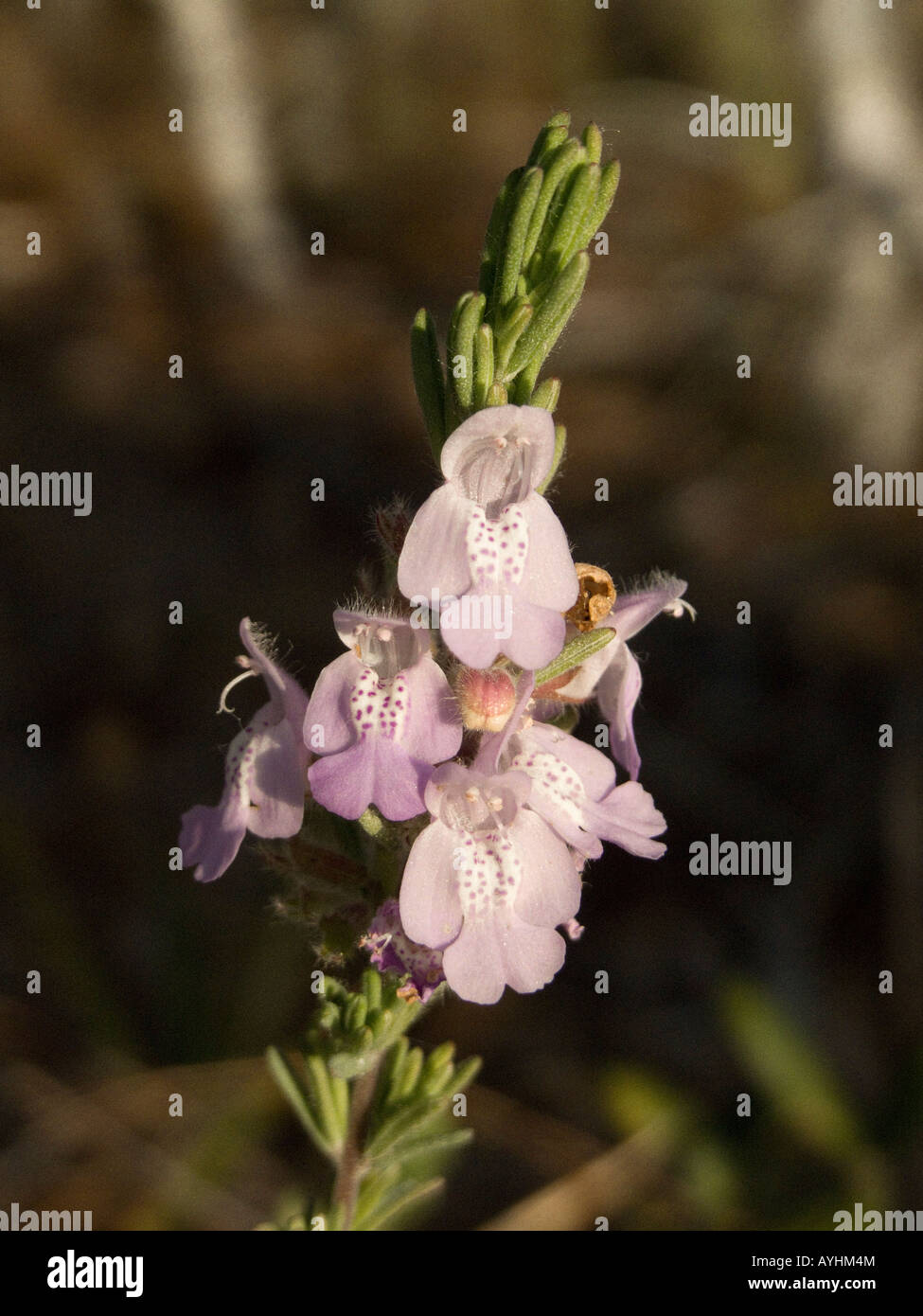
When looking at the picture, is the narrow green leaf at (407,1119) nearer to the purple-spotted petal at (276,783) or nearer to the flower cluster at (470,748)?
the flower cluster at (470,748)

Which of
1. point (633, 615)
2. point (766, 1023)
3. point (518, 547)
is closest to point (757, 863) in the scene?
point (766, 1023)

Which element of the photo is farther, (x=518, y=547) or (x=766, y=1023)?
(x=766, y=1023)

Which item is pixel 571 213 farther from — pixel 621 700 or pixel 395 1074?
pixel 395 1074

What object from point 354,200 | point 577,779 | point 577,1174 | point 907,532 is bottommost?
point 577,1174

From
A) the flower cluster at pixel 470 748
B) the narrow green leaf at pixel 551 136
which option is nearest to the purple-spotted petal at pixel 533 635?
the flower cluster at pixel 470 748

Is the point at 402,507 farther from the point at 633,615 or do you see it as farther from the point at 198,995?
the point at 198,995

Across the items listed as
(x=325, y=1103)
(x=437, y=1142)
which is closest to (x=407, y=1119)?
(x=437, y=1142)
